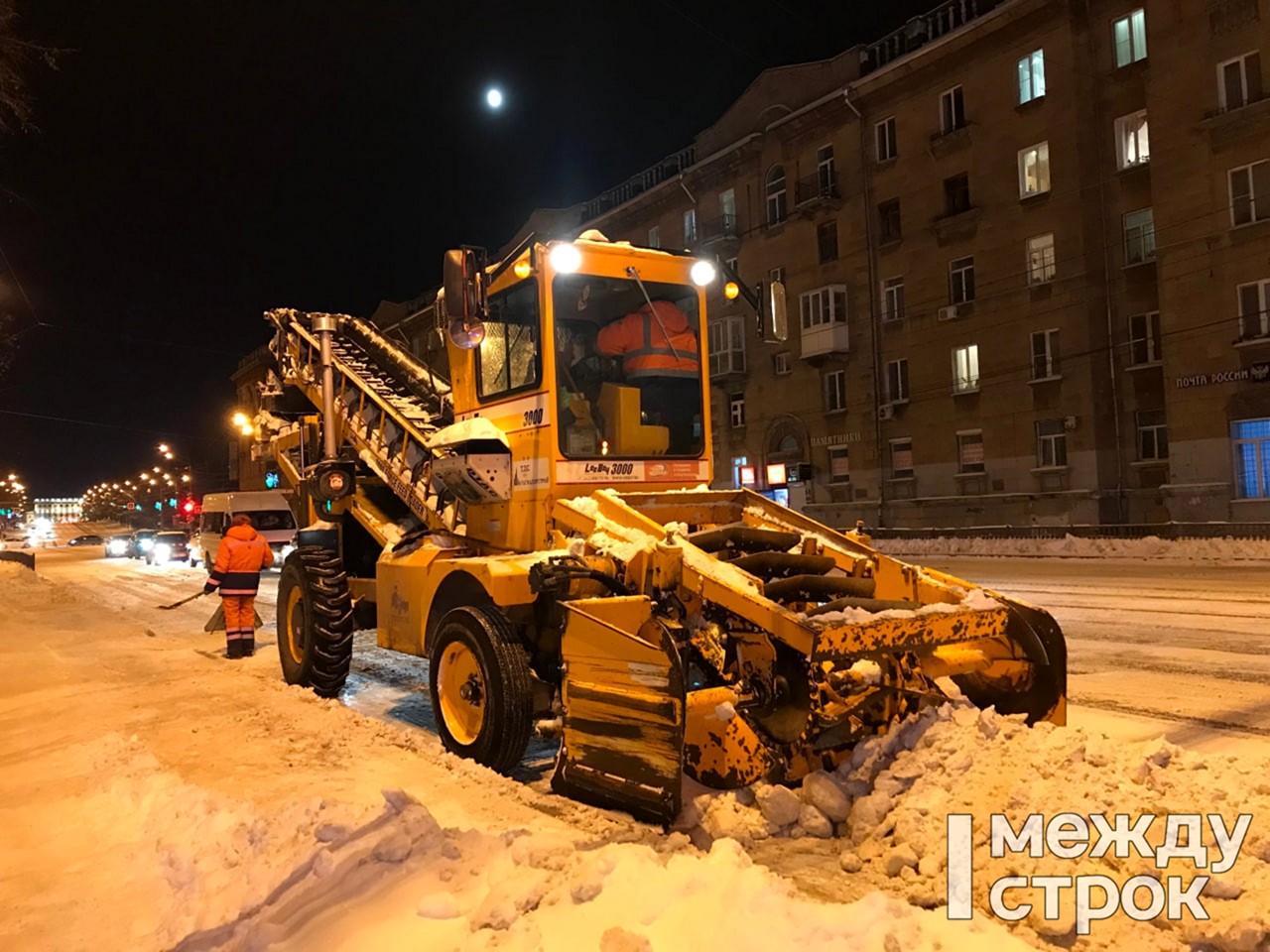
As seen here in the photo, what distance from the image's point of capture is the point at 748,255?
36.9m

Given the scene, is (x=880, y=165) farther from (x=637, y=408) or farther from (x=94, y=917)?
(x=94, y=917)

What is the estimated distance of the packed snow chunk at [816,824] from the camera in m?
4.15

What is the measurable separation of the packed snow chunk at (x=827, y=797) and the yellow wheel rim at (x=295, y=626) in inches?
219

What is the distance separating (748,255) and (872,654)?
113ft

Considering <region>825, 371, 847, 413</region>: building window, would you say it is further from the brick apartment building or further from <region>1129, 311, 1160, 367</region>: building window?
<region>1129, 311, 1160, 367</region>: building window

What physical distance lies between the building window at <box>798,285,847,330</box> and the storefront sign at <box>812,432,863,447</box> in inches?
163

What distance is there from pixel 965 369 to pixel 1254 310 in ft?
27.6

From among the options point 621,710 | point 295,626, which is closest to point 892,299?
point 295,626

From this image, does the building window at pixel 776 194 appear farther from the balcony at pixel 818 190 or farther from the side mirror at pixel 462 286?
the side mirror at pixel 462 286

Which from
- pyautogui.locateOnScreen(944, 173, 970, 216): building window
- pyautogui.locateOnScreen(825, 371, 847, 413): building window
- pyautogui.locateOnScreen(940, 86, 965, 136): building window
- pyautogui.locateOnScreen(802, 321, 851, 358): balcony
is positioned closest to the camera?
pyautogui.locateOnScreen(940, 86, 965, 136): building window

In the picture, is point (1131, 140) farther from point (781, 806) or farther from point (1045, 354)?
point (781, 806)

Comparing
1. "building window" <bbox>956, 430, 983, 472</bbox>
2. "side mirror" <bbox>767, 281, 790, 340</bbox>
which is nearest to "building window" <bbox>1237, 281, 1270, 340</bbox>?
"building window" <bbox>956, 430, 983, 472</bbox>

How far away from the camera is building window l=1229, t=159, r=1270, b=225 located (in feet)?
73.2

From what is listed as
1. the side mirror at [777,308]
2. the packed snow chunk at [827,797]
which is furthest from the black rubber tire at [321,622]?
the packed snow chunk at [827,797]
